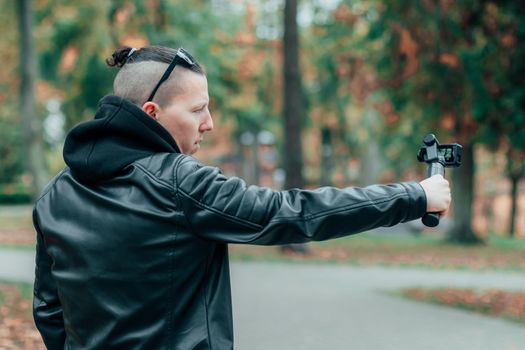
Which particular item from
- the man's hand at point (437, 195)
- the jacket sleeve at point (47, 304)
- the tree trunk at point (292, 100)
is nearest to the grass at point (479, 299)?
the tree trunk at point (292, 100)

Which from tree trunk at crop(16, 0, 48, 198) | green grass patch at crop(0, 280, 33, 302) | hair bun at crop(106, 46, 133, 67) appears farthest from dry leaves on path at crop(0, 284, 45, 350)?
tree trunk at crop(16, 0, 48, 198)

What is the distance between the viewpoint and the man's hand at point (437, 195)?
1.89 meters

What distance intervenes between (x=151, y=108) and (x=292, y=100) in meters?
14.1

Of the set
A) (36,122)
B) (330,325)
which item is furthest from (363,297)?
(36,122)

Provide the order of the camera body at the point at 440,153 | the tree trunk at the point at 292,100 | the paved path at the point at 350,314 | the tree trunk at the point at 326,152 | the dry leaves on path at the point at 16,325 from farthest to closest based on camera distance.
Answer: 1. the tree trunk at the point at 326,152
2. the tree trunk at the point at 292,100
3. the paved path at the point at 350,314
4. the dry leaves on path at the point at 16,325
5. the camera body at the point at 440,153

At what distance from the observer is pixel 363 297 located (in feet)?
33.4

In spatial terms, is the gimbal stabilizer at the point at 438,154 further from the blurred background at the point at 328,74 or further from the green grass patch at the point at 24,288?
the green grass patch at the point at 24,288

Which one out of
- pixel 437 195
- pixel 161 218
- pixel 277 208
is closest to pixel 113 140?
pixel 161 218

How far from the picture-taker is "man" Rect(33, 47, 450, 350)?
184 cm

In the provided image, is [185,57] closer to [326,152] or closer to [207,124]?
[207,124]

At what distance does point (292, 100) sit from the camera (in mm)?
16000

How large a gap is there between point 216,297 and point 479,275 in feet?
41.3

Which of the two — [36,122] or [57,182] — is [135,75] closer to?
[57,182]

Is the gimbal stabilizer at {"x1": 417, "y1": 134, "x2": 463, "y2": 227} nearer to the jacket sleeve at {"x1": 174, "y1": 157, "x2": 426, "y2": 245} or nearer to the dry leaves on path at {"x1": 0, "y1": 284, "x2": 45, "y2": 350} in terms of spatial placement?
the jacket sleeve at {"x1": 174, "y1": 157, "x2": 426, "y2": 245}
